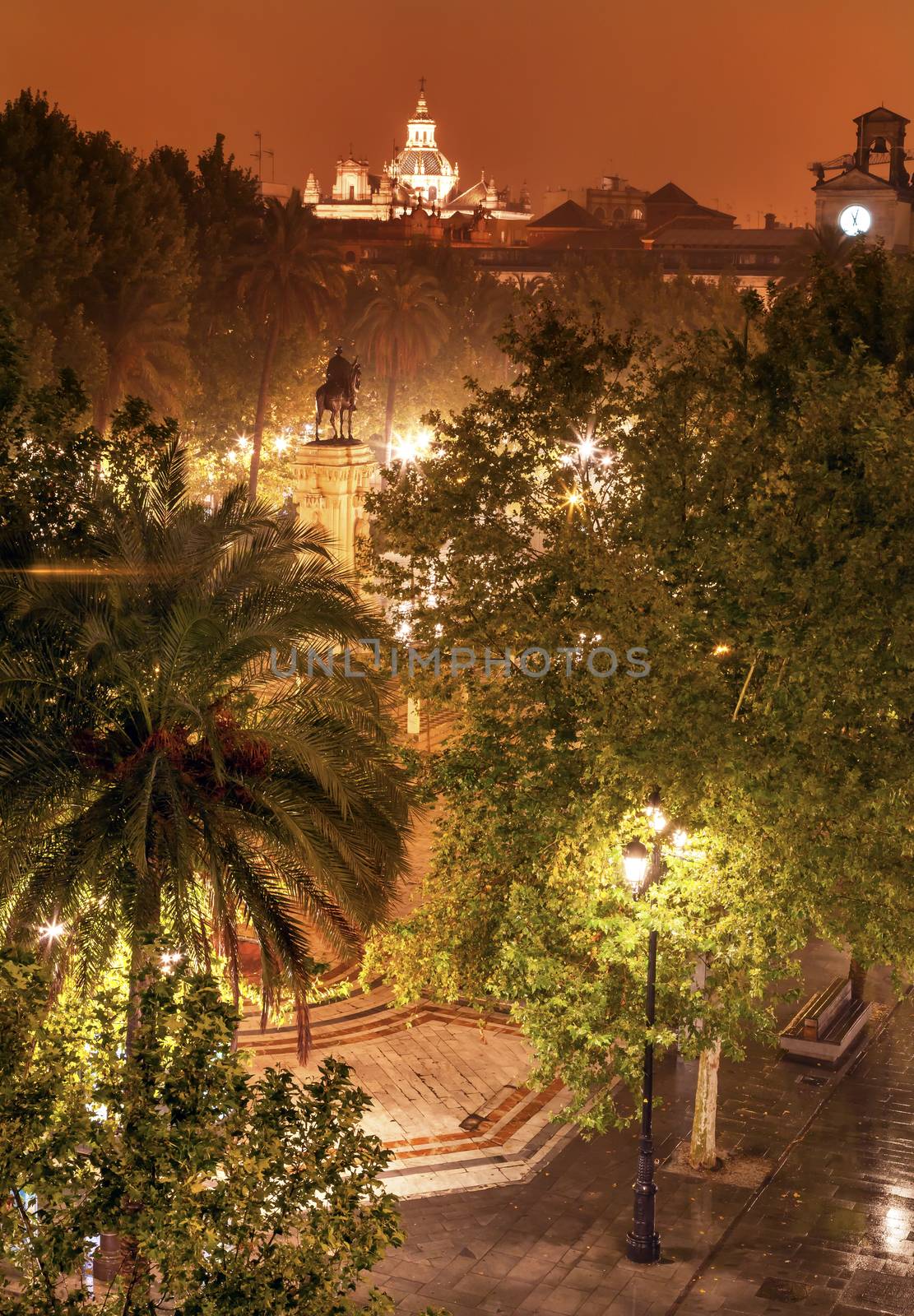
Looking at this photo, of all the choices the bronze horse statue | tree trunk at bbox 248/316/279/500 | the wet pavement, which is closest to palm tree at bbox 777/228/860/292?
tree trunk at bbox 248/316/279/500

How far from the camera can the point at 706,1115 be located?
57.8ft

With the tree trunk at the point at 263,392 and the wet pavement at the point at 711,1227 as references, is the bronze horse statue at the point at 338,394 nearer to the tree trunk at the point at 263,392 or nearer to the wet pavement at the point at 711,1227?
the tree trunk at the point at 263,392

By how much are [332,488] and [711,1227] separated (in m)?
21.3

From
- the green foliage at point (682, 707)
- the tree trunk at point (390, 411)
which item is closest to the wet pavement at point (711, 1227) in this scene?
the green foliage at point (682, 707)

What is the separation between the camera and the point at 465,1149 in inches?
710

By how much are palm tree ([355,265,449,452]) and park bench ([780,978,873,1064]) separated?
44675 mm

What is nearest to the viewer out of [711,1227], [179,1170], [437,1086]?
[179,1170]

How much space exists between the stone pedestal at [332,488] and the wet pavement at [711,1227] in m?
17.7

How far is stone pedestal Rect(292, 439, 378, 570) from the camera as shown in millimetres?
35000

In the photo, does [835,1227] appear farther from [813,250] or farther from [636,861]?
[813,250]

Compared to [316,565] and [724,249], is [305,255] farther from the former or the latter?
[724,249]

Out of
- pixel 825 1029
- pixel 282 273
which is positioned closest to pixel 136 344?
pixel 282 273

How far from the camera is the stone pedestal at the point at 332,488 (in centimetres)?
3500

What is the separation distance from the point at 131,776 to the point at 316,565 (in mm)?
2825
